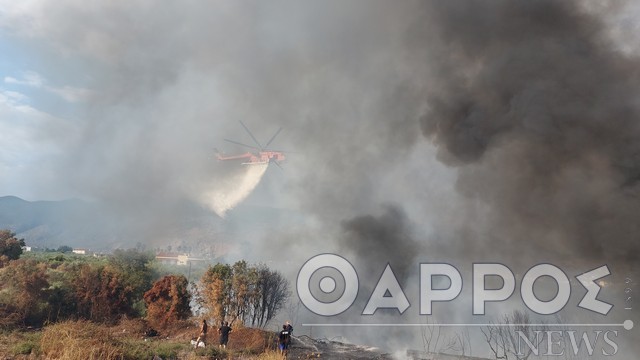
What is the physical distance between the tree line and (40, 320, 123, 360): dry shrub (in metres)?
12.9

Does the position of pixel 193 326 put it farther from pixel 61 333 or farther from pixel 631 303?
pixel 631 303

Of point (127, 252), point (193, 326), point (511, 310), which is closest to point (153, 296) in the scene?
point (193, 326)

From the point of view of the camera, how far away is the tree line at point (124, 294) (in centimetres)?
2277

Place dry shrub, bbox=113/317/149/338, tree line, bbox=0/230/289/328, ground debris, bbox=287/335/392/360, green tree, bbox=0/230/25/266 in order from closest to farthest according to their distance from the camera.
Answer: ground debris, bbox=287/335/392/360 < dry shrub, bbox=113/317/149/338 < tree line, bbox=0/230/289/328 < green tree, bbox=0/230/25/266

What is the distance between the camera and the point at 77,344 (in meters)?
9.73

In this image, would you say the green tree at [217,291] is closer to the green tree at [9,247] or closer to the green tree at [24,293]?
the green tree at [24,293]

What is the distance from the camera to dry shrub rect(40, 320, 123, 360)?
9259 mm

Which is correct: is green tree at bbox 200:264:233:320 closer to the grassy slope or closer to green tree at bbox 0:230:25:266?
the grassy slope

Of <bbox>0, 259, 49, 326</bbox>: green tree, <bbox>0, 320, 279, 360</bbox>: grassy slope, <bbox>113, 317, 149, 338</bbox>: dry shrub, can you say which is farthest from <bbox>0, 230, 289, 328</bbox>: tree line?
<bbox>0, 320, 279, 360</bbox>: grassy slope

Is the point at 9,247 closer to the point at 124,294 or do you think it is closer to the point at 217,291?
the point at 124,294

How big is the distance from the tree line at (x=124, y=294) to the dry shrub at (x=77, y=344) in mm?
12867

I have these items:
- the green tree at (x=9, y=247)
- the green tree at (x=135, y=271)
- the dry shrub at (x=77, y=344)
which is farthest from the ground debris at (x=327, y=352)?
the green tree at (x=9, y=247)

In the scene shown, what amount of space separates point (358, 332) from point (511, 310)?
1226 cm

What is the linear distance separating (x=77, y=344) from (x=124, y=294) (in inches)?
784
